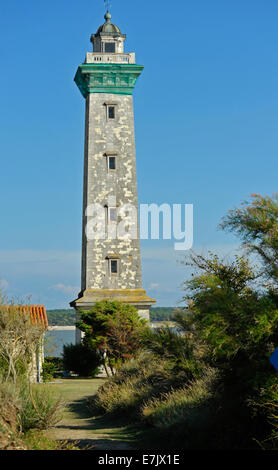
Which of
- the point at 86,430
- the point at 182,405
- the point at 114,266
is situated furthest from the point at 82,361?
the point at 182,405

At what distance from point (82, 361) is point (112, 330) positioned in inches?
166

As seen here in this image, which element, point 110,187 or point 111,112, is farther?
point 111,112

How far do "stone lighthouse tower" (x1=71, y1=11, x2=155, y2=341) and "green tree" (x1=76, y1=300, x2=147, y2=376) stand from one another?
6.75 ft

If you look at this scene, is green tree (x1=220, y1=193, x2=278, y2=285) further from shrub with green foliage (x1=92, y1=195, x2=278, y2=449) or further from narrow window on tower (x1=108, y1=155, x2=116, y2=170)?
narrow window on tower (x1=108, y1=155, x2=116, y2=170)

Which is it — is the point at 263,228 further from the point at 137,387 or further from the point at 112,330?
the point at 112,330

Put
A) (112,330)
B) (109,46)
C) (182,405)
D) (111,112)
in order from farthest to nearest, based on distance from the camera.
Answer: (109,46)
(111,112)
(112,330)
(182,405)

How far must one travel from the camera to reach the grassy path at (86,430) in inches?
648

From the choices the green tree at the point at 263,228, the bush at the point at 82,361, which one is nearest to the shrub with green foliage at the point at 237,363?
the green tree at the point at 263,228

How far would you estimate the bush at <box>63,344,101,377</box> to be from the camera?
40.3 m

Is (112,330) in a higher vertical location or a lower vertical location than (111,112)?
lower

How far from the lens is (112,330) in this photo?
1467 inches

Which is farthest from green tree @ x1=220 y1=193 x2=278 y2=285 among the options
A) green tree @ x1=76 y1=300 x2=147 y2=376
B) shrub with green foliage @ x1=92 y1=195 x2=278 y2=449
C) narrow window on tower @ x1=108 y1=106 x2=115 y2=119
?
narrow window on tower @ x1=108 y1=106 x2=115 y2=119

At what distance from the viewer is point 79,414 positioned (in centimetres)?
2441

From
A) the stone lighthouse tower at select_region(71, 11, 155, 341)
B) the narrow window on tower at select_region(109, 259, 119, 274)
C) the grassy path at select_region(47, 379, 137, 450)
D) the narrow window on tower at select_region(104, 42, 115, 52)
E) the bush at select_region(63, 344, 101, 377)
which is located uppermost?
the narrow window on tower at select_region(104, 42, 115, 52)
